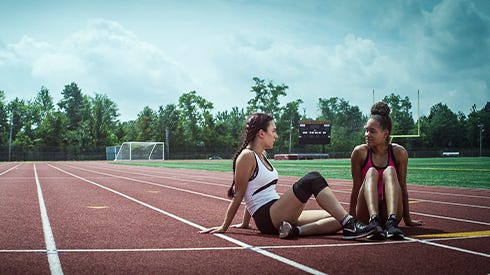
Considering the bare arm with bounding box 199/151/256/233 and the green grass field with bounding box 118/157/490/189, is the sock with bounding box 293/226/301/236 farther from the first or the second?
the green grass field with bounding box 118/157/490/189

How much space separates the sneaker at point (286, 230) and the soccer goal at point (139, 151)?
54.1 meters

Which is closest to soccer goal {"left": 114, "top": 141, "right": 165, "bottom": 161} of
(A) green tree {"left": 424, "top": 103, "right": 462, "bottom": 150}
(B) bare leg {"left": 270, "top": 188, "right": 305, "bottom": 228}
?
(B) bare leg {"left": 270, "top": 188, "right": 305, "bottom": 228}

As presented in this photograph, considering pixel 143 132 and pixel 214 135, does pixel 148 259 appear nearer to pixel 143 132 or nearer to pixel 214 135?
pixel 214 135

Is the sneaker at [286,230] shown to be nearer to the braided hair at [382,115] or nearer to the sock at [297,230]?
the sock at [297,230]

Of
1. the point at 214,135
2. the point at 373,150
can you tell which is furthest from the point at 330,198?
the point at 214,135

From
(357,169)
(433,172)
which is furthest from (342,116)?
(357,169)

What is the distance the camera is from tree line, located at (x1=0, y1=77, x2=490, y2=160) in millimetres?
72625

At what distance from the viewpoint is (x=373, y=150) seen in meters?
5.41

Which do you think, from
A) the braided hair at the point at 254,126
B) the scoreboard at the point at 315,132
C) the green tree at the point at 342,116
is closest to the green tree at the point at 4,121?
the scoreboard at the point at 315,132

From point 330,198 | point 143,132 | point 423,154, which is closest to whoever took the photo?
point 330,198

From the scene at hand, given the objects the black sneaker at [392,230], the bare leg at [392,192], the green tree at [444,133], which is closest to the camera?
the black sneaker at [392,230]

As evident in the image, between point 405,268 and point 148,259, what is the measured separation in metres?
2.09

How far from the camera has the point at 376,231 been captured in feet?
15.3

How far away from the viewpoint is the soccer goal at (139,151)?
2292 inches
